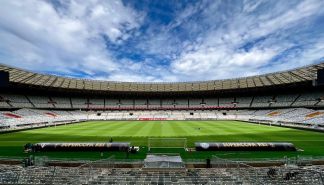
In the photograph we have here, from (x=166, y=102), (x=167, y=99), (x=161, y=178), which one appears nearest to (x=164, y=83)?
(x=166, y=102)

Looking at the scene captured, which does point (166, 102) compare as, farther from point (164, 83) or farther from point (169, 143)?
point (169, 143)

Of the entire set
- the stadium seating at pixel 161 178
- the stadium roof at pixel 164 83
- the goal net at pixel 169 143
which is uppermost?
the stadium roof at pixel 164 83

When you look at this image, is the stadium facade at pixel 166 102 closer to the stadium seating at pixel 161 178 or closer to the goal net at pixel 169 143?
the stadium seating at pixel 161 178

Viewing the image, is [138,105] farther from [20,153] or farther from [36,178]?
[36,178]

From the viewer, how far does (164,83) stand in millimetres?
94375

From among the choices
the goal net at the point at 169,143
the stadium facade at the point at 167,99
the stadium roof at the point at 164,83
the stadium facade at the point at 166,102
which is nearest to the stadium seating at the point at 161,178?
the stadium facade at the point at 166,102

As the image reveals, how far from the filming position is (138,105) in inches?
3885

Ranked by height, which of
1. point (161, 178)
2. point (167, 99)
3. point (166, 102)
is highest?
point (167, 99)

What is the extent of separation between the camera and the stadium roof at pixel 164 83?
6252 centimetres

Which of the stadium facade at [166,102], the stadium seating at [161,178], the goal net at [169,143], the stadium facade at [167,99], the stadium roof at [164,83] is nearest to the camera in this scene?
the stadium seating at [161,178]

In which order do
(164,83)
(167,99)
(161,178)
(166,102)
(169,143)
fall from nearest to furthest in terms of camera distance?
(161,178), (169,143), (164,83), (166,102), (167,99)

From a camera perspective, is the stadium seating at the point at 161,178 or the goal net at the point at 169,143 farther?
the goal net at the point at 169,143

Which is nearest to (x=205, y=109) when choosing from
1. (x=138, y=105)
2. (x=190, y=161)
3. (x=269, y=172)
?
(x=138, y=105)

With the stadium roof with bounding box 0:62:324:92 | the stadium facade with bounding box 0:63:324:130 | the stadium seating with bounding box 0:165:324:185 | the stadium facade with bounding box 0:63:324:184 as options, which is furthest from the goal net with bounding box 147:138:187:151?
the stadium roof with bounding box 0:62:324:92
